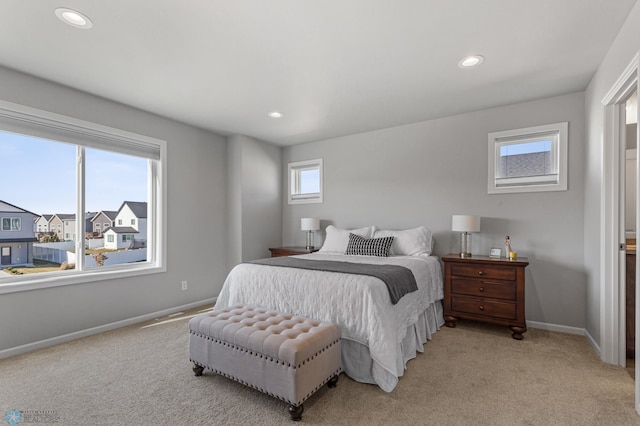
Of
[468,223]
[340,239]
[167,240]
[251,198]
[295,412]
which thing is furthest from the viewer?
[251,198]

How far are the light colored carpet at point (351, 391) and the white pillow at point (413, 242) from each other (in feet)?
3.75

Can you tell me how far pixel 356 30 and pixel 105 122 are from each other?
2.88 meters

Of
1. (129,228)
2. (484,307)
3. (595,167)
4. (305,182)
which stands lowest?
(484,307)

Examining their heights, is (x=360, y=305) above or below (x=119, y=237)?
below

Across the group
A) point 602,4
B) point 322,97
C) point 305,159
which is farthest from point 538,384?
point 305,159

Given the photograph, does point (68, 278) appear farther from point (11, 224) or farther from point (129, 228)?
point (129, 228)

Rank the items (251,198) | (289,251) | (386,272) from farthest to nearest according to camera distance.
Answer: (251,198)
(289,251)
(386,272)

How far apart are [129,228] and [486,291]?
414cm

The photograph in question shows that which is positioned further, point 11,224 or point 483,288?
point 483,288

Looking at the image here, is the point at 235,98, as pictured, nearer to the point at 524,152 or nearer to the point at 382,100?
the point at 382,100

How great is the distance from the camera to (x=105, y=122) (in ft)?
11.2

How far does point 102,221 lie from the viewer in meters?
3.53

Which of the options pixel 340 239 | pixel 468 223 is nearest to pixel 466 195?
pixel 468 223

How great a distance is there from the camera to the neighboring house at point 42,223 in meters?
3.04
